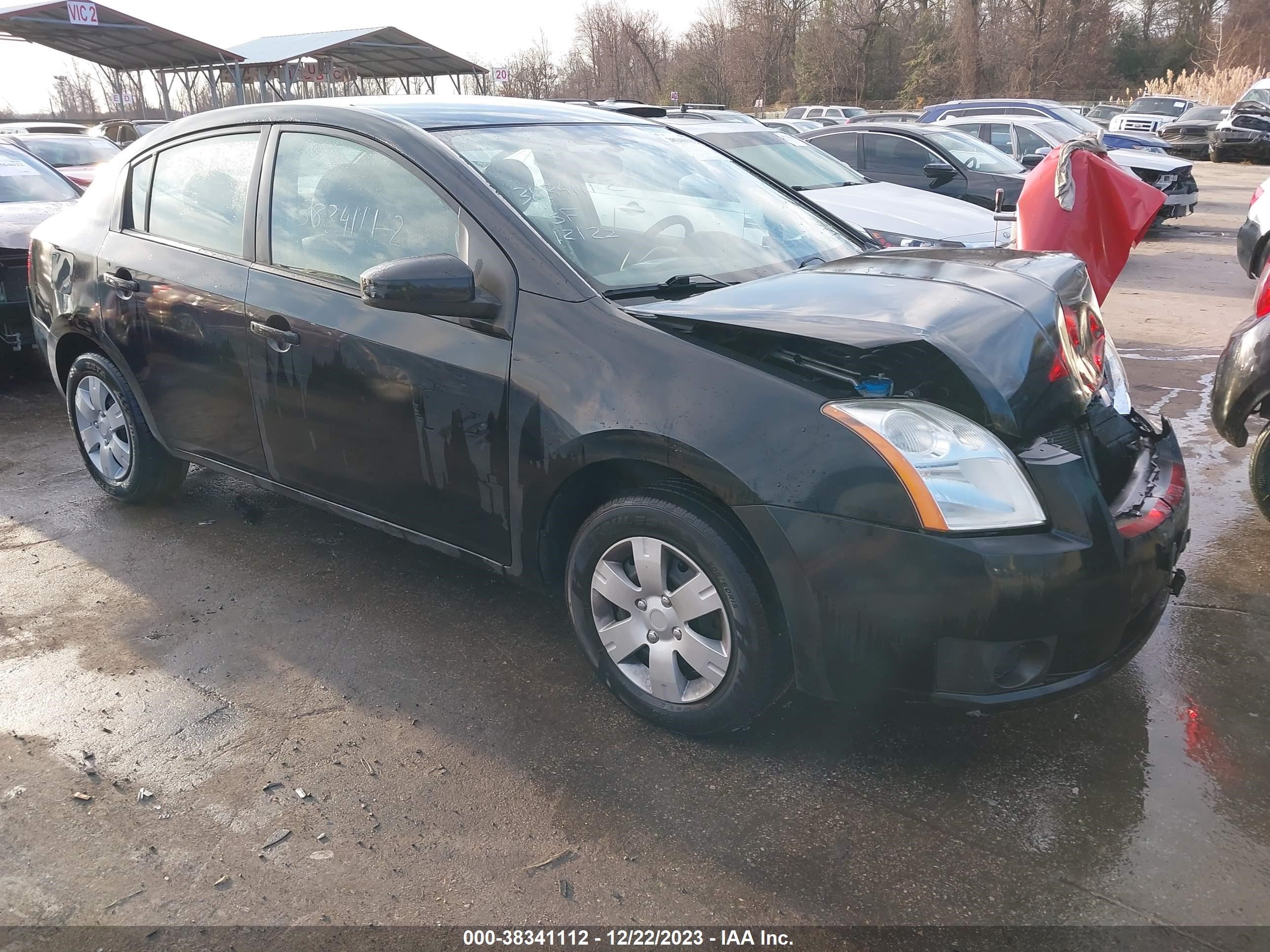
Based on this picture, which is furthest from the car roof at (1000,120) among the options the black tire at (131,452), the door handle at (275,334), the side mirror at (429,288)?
the side mirror at (429,288)

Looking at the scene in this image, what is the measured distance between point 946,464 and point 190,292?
2.88 meters

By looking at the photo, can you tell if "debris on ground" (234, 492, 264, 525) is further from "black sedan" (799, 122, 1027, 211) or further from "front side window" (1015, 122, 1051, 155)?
"front side window" (1015, 122, 1051, 155)

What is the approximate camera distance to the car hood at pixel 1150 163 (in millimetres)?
Result: 12867

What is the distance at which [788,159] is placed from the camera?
352 inches

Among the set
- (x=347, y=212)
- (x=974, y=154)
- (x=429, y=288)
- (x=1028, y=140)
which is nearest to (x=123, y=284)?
(x=347, y=212)

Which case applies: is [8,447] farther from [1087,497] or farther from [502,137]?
[1087,497]

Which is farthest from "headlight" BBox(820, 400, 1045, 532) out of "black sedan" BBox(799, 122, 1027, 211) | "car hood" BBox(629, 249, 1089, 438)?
"black sedan" BBox(799, 122, 1027, 211)

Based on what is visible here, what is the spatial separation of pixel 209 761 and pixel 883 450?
6.67ft

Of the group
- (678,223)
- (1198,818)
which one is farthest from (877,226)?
(1198,818)

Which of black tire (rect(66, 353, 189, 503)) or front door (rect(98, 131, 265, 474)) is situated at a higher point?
front door (rect(98, 131, 265, 474))

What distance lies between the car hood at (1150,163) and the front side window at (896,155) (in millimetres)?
3681

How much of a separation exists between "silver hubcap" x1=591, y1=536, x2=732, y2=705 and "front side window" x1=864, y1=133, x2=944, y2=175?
915 centimetres

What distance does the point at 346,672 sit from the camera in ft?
10.6

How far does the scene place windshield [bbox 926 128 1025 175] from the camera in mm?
10781
